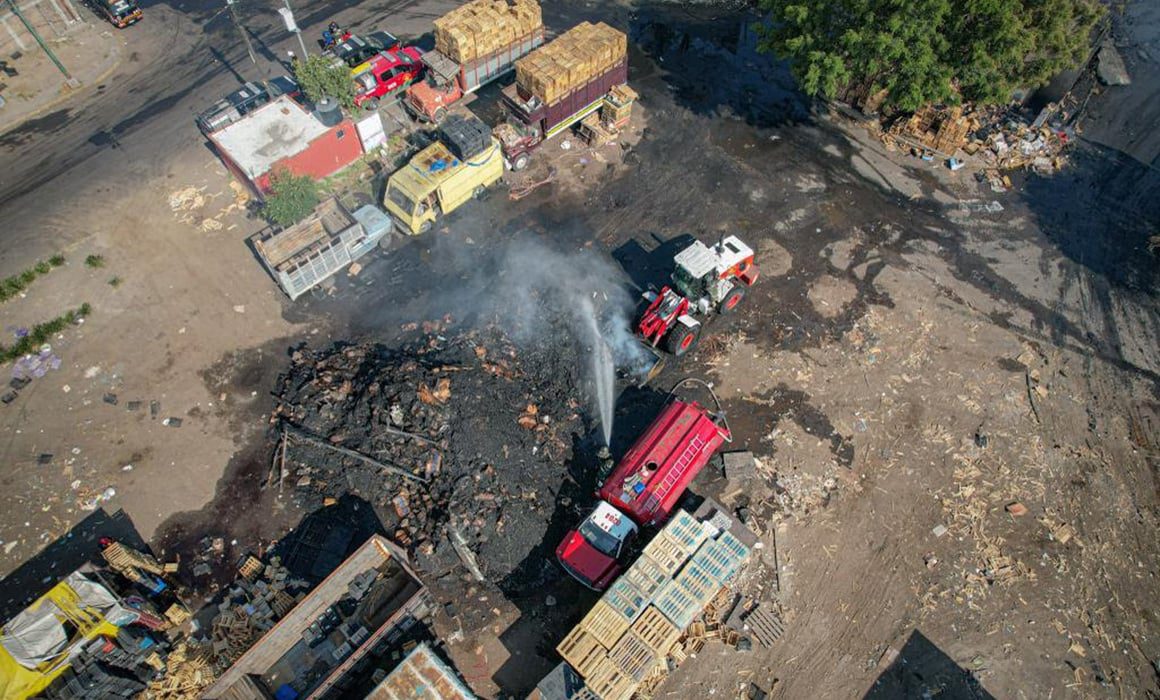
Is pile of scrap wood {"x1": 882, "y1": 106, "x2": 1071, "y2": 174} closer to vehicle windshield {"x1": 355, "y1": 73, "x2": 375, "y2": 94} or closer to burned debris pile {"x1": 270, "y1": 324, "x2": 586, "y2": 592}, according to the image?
burned debris pile {"x1": 270, "y1": 324, "x2": 586, "y2": 592}

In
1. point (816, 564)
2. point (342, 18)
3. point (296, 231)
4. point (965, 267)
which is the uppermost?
point (342, 18)

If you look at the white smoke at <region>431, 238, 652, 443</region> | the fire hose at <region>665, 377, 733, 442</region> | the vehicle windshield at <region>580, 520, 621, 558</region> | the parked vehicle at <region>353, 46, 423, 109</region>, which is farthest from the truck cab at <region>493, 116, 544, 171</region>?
the vehicle windshield at <region>580, 520, 621, 558</region>

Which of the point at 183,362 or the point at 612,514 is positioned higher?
the point at 183,362

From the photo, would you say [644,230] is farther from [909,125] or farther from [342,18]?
[342,18]

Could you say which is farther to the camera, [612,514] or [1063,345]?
[1063,345]

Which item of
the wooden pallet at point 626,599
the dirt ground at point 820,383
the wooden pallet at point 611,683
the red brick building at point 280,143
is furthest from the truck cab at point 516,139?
the wooden pallet at point 611,683

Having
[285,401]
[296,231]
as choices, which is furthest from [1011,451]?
[296,231]
